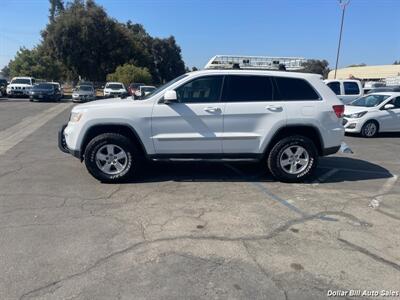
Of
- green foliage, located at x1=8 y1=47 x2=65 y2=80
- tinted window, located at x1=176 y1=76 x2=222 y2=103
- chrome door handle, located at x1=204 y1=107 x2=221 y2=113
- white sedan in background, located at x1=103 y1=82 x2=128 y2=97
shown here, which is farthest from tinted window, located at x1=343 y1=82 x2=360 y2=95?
green foliage, located at x1=8 y1=47 x2=65 y2=80

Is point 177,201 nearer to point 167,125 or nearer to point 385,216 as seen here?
point 167,125

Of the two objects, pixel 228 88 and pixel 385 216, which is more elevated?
pixel 228 88

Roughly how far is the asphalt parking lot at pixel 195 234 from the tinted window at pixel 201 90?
1402mm

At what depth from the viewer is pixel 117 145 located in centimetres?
638

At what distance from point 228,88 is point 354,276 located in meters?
3.79

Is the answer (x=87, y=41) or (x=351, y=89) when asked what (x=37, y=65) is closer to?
(x=87, y=41)

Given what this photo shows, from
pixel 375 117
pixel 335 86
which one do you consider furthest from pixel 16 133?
pixel 335 86

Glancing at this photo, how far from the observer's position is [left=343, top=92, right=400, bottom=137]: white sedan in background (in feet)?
42.2

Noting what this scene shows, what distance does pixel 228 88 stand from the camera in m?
6.54

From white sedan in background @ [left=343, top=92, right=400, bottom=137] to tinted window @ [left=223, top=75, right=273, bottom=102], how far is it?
736cm

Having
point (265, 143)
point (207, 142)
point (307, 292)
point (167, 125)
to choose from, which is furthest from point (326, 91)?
point (307, 292)

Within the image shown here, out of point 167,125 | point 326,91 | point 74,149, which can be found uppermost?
point 326,91

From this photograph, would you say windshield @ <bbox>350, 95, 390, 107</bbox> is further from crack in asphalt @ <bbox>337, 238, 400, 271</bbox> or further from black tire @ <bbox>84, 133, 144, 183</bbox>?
crack in asphalt @ <bbox>337, 238, 400, 271</bbox>

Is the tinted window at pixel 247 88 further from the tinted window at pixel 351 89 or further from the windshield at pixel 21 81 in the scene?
the windshield at pixel 21 81
